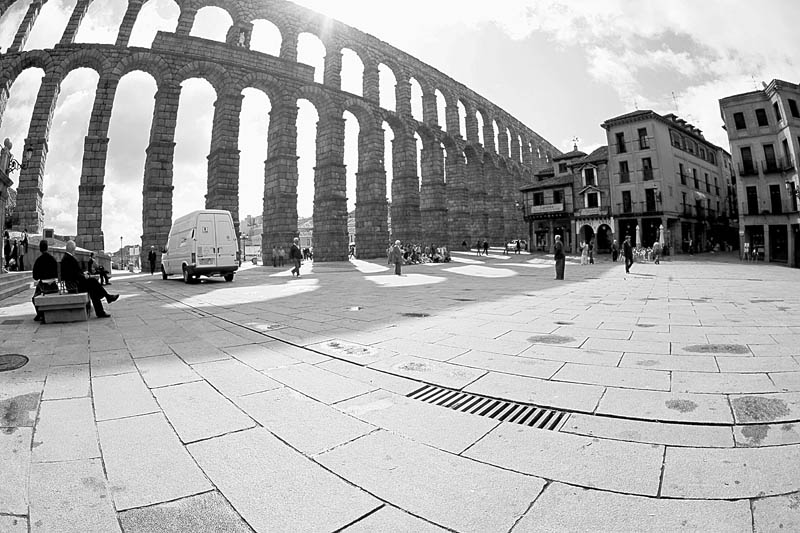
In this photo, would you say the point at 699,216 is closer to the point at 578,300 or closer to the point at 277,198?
the point at 578,300

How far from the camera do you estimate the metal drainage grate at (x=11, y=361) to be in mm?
3635

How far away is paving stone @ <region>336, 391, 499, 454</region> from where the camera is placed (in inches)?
88.5

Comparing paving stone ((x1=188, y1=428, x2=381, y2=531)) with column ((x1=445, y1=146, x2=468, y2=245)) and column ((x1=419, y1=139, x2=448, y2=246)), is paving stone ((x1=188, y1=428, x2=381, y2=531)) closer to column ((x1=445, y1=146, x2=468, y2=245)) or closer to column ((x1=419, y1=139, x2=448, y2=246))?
column ((x1=419, y1=139, x2=448, y2=246))

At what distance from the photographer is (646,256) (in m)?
27.7

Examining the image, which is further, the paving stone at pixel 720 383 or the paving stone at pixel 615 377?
the paving stone at pixel 615 377

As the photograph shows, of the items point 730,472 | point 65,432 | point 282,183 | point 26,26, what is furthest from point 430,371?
point 26,26

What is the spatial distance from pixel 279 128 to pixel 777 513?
30474 millimetres

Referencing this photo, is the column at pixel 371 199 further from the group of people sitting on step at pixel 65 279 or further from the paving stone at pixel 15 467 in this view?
the paving stone at pixel 15 467

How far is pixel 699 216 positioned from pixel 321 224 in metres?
35.6

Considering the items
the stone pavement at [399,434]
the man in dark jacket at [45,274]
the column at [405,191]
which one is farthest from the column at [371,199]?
the stone pavement at [399,434]

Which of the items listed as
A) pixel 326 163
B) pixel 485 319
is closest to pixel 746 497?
pixel 485 319

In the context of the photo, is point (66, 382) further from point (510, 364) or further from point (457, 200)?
point (457, 200)

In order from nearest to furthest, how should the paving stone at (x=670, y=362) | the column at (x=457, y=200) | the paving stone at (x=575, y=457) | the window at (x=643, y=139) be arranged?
the paving stone at (x=575, y=457) < the paving stone at (x=670, y=362) < the window at (x=643, y=139) < the column at (x=457, y=200)

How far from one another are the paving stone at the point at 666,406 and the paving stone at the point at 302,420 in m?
1.80
